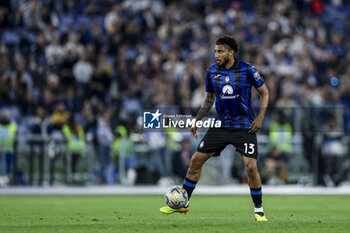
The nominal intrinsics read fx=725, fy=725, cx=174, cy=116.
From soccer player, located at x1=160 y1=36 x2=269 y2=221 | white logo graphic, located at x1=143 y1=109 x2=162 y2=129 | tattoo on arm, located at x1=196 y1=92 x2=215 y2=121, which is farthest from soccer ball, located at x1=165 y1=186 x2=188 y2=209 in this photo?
white logo graphic, located at x1=143 y1=109 x2=162 y2=129

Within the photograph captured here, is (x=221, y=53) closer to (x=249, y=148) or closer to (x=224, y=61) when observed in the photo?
(x=224, y=61)

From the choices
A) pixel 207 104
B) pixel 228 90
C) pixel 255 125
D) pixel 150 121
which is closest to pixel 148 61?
pixel 150 121

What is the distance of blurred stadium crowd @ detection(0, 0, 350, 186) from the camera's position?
19.6 m

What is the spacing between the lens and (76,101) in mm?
20953

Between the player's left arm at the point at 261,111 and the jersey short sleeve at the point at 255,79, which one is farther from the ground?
the jersey short sleeve at the point at 255,79

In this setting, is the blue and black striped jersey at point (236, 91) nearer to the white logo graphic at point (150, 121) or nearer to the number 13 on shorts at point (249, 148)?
the number 13 on shorts at point (249, 148)

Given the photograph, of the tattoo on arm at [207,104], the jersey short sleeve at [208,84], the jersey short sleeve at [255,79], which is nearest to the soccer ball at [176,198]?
the tattoo on arm at [207,104]

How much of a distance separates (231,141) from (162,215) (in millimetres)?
1842

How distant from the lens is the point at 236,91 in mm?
9227

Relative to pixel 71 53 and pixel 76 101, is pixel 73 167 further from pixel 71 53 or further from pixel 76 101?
pixel 71 53

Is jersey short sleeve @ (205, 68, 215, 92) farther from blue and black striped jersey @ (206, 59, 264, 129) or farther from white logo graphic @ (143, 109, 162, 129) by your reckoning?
white logo graphic @ (143, 109, 162, 129)

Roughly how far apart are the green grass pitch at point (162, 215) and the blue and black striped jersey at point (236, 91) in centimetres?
130

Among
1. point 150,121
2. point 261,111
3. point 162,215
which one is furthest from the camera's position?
point 150,121

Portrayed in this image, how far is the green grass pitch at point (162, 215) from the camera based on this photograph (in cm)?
836
